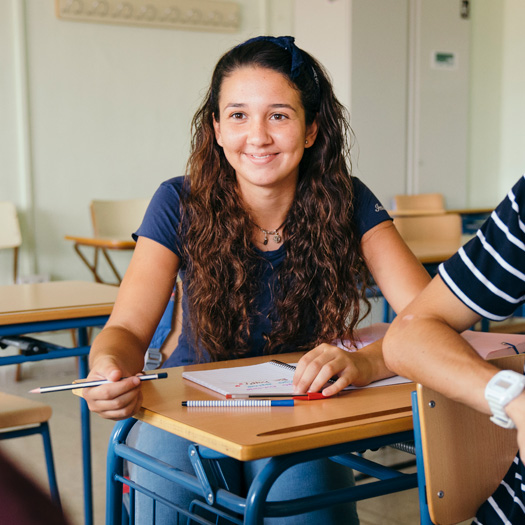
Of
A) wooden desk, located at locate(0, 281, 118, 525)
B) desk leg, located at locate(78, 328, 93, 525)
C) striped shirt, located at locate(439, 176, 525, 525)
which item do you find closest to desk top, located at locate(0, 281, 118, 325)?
wooden desk, located at locate(0, 281, 118, 525)

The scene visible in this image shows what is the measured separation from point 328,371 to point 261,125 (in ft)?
2.04

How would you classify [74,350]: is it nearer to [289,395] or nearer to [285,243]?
[285,243]

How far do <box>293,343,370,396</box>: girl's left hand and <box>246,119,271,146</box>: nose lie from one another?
0.52m

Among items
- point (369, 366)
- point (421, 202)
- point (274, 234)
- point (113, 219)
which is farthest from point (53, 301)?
point (421, 202)

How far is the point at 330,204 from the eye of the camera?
5.58 ft

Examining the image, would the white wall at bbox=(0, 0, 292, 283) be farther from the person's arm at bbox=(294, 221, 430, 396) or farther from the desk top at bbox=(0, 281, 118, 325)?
→ the person's arm at bbox=(294, 221, 430, 396)

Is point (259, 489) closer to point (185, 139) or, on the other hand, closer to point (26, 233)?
point (26, 233)

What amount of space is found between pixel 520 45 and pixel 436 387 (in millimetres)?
6416

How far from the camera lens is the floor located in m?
2.48

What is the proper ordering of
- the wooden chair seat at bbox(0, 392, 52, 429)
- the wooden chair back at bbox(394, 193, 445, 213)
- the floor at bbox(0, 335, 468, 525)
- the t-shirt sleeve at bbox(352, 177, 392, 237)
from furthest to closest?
the wooden chair back at bbox(394, 193, 445, 213)
the floor at bbox(0, 335, 468, 525)
the wooden chair seat at bbox(0, 392, 52, 429)
the t-shirt sleeve at bbox(352, 177, 392, 237)

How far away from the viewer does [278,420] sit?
1.04 m

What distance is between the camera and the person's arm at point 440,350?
3.08 feet

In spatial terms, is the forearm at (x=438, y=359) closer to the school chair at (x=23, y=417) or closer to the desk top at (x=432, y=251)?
the school chair at (x=23, y=417)

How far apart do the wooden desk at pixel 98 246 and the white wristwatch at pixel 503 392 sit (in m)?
3.06
